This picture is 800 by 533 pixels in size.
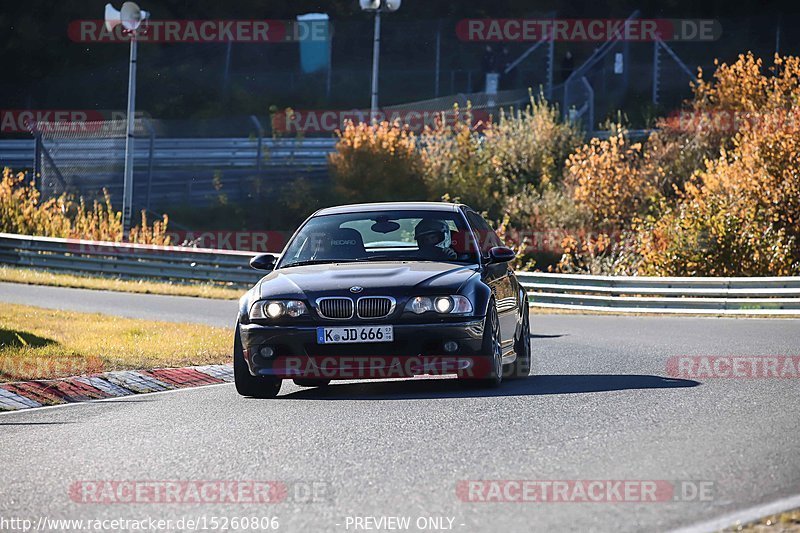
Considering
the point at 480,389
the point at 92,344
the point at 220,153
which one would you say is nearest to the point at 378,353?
the point at 480,389

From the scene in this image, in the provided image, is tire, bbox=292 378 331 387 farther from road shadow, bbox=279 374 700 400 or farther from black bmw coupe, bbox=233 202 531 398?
black bmw coupe, bbox=233 202 531 398

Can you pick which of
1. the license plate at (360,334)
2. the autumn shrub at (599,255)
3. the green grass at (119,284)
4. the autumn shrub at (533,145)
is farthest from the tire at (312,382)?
the autumn shrub at (533,145)

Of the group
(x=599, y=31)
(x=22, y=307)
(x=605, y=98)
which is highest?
(x=599, y=31)

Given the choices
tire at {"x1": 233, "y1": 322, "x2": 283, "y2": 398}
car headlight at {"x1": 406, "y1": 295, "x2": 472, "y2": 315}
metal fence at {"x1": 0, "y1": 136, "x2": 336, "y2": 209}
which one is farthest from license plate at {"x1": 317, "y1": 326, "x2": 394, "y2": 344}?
metal fence at {"x1": 0, "y1": 136, "x2": 336, "y2": 209}

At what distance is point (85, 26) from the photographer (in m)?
69.8

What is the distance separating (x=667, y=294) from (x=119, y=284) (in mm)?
10779

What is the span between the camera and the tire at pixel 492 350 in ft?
38.1

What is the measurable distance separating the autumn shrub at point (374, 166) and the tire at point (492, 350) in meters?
35.0

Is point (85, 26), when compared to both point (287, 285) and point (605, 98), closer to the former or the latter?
point (605, 98)

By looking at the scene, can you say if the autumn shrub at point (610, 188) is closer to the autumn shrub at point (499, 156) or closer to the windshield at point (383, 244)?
the autumn shrub at point (499, 156)

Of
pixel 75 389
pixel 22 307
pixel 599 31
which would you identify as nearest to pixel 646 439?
pixel 75 389

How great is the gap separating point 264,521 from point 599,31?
61.5m

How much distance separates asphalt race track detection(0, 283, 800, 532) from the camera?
679cm

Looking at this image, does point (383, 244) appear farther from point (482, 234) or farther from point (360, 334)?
point (360, 334)
